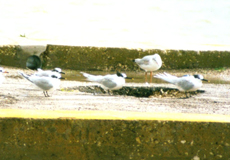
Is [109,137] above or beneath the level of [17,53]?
beneath

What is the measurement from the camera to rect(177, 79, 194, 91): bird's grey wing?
531 cm

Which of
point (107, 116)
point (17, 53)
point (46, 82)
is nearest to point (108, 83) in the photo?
point (46, 82)

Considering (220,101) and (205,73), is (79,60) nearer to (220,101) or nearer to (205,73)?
(205,73)

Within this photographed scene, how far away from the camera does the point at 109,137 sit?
11.3ft

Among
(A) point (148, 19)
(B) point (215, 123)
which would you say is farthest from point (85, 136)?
(A) point (148, 19)

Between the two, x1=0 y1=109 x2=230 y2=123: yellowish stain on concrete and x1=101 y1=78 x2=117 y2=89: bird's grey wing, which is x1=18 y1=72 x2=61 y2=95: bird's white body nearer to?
x1=101 y1=78 x2=117 y2=89: bird's grey wing

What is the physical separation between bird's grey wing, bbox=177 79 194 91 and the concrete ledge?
1.83 meters

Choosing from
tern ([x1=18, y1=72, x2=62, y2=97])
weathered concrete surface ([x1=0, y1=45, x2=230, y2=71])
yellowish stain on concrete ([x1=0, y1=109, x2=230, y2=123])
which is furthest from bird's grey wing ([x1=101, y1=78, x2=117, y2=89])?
weathered concrete surface ([x1=0, y1=45, x2=230, y2=71])

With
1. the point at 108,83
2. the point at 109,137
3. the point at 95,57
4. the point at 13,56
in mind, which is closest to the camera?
the point at 109,137

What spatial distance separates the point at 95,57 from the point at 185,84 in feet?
9.35

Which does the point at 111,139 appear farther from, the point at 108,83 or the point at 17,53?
the point at 17,53

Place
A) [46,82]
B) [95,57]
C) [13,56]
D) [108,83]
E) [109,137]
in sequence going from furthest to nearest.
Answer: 1. [95,57]
2. [13,56]
3. [108,83]
4. [46,82]
5. [109,137]

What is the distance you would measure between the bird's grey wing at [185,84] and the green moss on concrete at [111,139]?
6.11 ft

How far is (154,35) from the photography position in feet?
37.1
